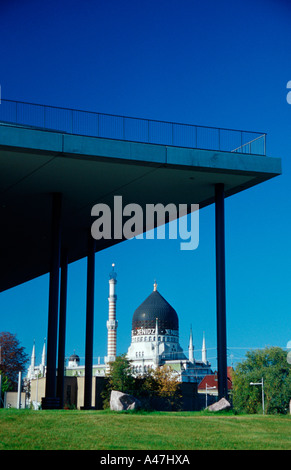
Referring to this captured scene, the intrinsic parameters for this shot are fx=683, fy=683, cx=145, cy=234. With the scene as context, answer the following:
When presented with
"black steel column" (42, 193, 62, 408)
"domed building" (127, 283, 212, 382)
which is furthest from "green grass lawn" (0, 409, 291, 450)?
"domed building" (127, 283, 212, 382)

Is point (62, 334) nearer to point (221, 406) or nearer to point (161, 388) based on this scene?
point (221, 406)

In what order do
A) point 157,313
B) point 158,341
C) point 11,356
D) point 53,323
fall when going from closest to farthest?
point 53,323, point 11,356, point 157,313, point 158,341

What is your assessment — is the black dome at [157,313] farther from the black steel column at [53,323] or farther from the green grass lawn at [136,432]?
the green grass lawn at [136,432]

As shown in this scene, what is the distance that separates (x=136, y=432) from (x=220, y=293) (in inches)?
393

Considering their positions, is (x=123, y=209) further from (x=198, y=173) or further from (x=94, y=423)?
(x=94, y=423)

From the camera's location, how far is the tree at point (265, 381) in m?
78.1

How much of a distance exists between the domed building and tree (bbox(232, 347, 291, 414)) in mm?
43138

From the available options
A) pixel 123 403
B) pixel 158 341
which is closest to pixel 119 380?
pixel 123 403

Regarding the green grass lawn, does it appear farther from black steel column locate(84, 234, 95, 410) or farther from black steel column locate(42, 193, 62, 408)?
black steel column locate(84, 234, 95, 410)

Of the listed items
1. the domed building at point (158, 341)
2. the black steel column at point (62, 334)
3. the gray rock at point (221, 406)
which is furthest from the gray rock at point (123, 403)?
the domed building at point (158, 341)

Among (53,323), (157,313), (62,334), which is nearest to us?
(53,323)

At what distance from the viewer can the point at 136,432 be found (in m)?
17.3

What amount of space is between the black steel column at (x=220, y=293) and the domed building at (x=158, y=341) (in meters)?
102
